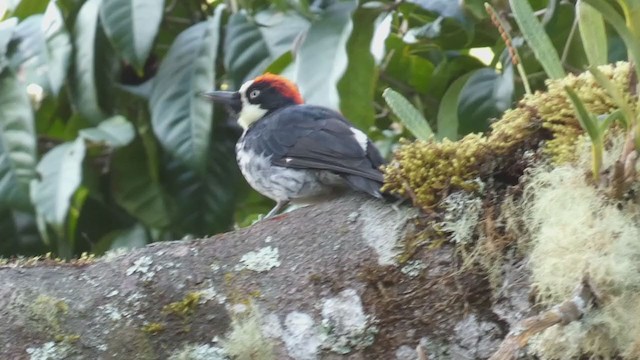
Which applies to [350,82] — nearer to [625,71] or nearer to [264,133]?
[264,133]

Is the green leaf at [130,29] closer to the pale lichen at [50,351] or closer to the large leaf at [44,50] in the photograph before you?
the large leaf at [44,50]

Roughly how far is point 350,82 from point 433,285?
1149 mm

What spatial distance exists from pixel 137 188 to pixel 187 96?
0.36 meters

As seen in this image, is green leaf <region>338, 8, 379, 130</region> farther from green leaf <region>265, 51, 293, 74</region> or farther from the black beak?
the black beak

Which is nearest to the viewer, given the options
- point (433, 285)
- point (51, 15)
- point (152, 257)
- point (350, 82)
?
point (433, 285)

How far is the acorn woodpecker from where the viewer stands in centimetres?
243

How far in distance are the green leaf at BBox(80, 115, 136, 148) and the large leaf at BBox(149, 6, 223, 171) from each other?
0.26 ft

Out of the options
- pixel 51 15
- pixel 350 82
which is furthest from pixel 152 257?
pixel 51 15

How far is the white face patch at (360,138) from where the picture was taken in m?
2.49

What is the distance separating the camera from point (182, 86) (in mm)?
2980

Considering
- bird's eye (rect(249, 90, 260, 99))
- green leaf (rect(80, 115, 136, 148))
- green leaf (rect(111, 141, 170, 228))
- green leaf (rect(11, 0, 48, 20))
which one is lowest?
green leaf (rect(111, 141, 170, 228))

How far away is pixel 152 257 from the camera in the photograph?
5.70 ft

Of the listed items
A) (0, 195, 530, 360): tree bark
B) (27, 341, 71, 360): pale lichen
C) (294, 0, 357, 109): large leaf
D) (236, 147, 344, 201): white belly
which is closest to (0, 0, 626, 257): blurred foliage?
(294, 0, 357, 109): large leaf

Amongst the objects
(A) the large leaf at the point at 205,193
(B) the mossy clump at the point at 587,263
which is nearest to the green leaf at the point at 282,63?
(A) the large leaf at the point at 205,193
